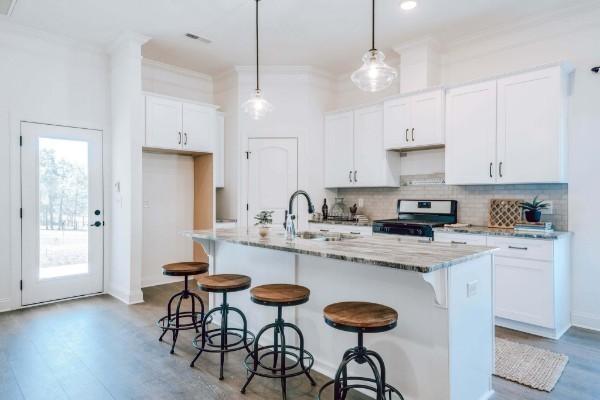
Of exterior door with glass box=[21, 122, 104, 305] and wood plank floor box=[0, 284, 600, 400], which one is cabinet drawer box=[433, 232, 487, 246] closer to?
wood plank floor box=[0, 284, 600, 400]

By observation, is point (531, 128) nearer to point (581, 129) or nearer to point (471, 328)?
point (581, 129)

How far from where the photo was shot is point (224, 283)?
271cm

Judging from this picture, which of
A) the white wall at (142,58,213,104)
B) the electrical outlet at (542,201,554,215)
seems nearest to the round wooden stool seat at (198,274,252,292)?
the electrical outlet at (542,201,554,215)

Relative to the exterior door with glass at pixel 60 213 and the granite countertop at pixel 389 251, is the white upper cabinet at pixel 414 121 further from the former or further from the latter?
the exterior door with glass at pixel 60 213

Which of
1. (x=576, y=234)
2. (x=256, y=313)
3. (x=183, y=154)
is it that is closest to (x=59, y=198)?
(x=183, y=154)

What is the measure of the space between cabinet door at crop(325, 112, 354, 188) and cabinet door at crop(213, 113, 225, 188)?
1548 millimetres

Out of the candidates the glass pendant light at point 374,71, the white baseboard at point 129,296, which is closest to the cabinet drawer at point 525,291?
the glass pendant light at point 374,71

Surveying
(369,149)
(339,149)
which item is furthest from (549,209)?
(339,149)

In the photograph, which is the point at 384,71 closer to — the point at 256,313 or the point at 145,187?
the point at 256,313

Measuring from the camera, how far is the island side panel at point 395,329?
2041 millimetres

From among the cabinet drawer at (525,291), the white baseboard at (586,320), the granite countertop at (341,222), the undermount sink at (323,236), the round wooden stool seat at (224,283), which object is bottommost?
the white baseboard at (586,320)

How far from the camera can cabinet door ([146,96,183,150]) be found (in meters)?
4.60

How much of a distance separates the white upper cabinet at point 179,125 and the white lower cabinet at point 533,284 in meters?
3.55

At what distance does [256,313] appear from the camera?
10.6 feet
